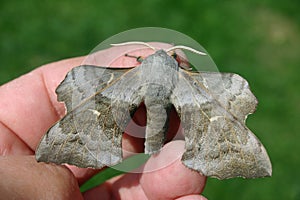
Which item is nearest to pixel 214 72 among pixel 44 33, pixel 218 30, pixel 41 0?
pixel 218 30

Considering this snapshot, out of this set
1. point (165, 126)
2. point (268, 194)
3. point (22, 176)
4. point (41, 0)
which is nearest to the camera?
point (22, 176)

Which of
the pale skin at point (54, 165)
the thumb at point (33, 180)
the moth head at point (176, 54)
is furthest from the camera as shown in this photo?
the moth head at point (176, 54)

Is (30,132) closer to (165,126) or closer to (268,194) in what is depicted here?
(165,126)

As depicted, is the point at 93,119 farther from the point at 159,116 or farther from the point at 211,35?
the point at 211,35

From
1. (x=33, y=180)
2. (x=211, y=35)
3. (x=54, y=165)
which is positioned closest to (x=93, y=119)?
(x=54, y=165)

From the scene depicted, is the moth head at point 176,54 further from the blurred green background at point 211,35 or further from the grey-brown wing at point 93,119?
the blurred green background at point 211,35

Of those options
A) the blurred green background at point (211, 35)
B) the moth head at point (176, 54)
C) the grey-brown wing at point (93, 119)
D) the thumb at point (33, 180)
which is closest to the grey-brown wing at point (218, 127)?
the moth head at point (176, 54)

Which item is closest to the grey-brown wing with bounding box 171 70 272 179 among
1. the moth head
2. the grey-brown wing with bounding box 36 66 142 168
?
the moth head
